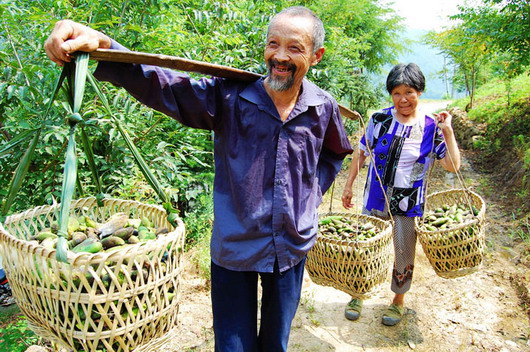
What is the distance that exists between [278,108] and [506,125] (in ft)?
31.9

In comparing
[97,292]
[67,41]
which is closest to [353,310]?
[97,292]

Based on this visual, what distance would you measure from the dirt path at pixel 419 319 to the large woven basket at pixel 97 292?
5.69 ft

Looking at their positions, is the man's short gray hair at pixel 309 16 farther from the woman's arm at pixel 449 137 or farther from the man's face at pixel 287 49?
the woman's arm at pixel 449 137

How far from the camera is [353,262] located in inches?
99.6

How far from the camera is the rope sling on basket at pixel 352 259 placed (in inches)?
99.8

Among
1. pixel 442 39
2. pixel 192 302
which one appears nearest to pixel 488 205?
pixel 192 302

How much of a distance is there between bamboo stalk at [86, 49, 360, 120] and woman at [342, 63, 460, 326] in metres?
1.44

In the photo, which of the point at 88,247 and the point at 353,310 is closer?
the point at 88,247

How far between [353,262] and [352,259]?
20 mm

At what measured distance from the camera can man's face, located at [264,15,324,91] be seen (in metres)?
1.76

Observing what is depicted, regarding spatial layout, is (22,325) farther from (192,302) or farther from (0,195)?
(192,302)

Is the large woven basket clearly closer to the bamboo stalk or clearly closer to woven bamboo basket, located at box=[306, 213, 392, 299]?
the bamboo stalk

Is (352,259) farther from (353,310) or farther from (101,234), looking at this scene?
(101,234)

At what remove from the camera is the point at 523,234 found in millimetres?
5078
